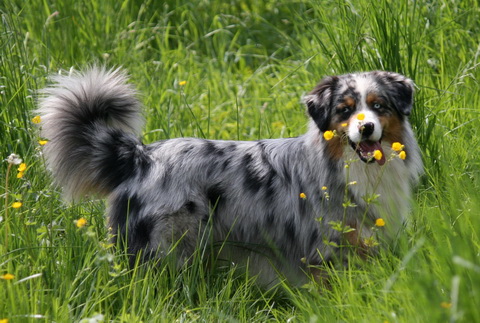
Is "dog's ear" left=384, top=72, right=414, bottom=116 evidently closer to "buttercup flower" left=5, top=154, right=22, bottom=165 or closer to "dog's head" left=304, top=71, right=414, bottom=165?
"dog's head" left=304, top=71, right=414, bottom=165

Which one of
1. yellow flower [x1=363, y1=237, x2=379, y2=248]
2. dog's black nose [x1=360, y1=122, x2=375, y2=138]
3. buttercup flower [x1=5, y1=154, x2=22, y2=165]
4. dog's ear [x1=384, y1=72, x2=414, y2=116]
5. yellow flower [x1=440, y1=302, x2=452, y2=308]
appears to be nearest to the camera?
yellow flower [x1=440, y1=302, x2=452, y2=308]

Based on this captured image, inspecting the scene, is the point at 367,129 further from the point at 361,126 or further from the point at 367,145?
the point at 367,145

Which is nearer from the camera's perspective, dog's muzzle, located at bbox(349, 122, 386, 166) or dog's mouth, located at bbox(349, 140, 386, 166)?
dog's muzzle, located at bbox(349, 122, 386, 166)

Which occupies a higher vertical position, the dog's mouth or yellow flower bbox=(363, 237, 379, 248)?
the dog's mouth

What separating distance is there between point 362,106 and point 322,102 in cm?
24

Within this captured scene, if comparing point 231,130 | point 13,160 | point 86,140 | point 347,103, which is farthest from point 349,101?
point 231,130

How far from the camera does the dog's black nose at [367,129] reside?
376cm

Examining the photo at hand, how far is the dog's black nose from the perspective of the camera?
12.3 ft

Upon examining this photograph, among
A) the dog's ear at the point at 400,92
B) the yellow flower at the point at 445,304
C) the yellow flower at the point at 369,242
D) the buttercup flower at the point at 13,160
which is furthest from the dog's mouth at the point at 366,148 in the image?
the buttercup flower at the point at 13,160

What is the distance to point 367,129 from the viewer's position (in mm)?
3779

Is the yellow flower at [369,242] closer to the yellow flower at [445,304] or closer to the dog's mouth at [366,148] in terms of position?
the dog's mouth at [366,148]

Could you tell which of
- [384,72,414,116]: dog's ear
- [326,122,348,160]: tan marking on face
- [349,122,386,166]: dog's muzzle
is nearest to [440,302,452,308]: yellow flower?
[349,122,386,166]: dog's muzzle

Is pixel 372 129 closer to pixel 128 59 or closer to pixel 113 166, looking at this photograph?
pixel 113 166

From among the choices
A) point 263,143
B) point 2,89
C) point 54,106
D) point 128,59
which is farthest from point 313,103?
point 128,59
